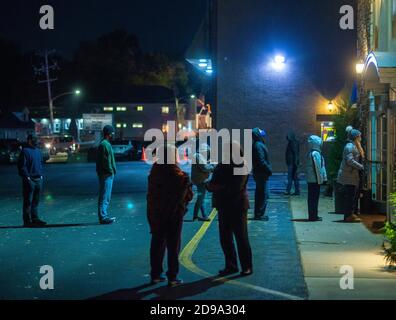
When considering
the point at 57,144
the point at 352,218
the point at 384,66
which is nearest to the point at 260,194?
the point at 352,218

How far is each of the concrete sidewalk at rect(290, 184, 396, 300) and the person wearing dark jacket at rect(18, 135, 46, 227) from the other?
538cm

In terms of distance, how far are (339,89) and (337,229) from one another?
717 inches

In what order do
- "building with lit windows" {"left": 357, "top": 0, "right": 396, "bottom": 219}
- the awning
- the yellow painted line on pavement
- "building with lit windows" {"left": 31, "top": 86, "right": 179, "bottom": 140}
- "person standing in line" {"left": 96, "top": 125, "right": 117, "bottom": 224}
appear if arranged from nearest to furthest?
the yellow painted line on pavement < the awning < "building with lit windows" {"left": 357, "top": 0, "right": 396, "bottom": 219} < "person standing in line" {"left": 96, "top": 125, "right": 117, "bottom": 224} < "building with lit windows" {"left": 31, "top": 86, "right": 179, "bottom": 140}

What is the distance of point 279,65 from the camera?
3022cm

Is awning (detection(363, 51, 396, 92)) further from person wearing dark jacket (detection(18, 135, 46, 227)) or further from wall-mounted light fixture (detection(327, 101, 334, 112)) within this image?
wall-mounted light fixture (detection(327, 101, 334, 112))

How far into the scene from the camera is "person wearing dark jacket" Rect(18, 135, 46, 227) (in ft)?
46.4

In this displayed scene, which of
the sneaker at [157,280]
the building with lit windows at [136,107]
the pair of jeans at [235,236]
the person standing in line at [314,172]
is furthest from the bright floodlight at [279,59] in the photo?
the building with lit windows at [136,107]

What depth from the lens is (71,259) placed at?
10.5 metres

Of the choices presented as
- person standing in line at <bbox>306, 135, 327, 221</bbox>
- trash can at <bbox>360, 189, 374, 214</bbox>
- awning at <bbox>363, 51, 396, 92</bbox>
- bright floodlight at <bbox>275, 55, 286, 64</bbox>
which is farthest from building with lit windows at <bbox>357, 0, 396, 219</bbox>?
bright floodlight at <bbox>275, 55, 286, 64</bbox>

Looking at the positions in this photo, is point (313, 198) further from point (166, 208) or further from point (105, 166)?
point (166, 208)

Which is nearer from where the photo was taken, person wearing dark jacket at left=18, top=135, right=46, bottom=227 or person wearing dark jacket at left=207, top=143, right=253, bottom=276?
person wearing dark jacket at left=207, top=143, right=253, bottom=276

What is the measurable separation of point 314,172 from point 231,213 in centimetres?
543

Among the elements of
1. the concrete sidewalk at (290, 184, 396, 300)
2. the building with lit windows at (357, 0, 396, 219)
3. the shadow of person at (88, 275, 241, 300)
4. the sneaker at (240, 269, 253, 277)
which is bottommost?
the concrete sidewalk at (290, 184, 396, 300)

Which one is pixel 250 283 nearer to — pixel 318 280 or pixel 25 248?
pixel 318 280
